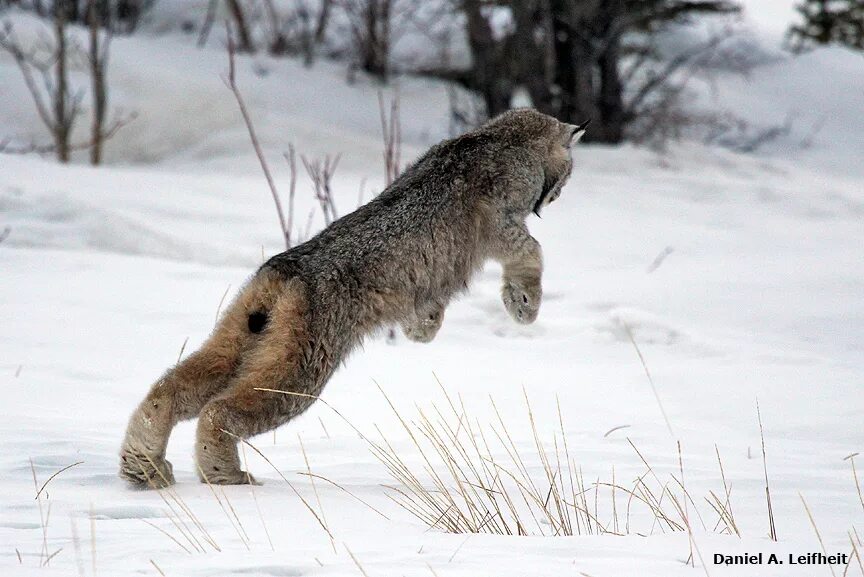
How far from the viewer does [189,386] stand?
4.54 meters

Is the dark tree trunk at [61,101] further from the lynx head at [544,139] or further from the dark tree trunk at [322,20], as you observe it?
the lynx head at [544,139]

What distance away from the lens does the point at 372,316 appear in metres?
4.72

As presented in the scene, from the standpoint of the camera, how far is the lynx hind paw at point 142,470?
4.35 m

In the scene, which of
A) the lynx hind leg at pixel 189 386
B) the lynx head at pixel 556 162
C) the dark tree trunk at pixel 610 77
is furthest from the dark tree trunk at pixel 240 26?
the lynx hind leg at pixel 189 386

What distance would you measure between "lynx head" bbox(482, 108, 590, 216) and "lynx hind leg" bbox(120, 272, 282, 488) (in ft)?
5.64

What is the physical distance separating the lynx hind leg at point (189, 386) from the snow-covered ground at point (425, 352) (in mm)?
169

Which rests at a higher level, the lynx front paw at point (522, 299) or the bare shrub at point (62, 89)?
the lynx front paw at point (522, 299)

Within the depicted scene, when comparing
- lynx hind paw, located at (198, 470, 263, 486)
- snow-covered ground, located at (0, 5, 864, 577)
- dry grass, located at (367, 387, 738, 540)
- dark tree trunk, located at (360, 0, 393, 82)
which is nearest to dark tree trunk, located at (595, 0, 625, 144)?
snow-covered ground, located at (0, 5, 864, 577)

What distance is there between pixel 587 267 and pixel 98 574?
8829mm

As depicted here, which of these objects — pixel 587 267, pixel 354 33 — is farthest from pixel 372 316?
pixel 354 33

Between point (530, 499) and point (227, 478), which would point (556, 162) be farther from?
point (227, 478)

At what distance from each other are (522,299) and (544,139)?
951 millimetres

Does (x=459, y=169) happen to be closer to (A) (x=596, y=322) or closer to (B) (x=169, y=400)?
(B) (x=169, y=400)

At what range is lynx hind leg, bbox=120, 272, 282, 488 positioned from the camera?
4.38 m
